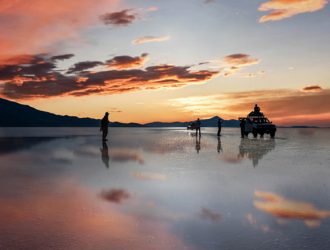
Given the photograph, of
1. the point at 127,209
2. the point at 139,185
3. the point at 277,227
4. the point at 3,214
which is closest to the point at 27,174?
the point at 139,185

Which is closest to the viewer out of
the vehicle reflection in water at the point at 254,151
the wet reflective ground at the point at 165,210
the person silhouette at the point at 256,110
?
the wet reflective ground at the point at 165,210

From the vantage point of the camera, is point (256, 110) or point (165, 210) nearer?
point (165, 210)

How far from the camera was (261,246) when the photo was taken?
4.64 m

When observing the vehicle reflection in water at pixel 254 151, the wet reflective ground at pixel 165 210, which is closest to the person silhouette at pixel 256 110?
the vehicle reflection in water at pixel 254 151

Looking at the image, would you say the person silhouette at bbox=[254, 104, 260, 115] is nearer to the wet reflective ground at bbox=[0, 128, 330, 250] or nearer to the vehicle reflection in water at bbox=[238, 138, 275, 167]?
the vehicle reflection in water at bbox=[238, 138, 275, 167]

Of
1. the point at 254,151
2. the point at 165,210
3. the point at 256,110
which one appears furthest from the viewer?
the point at 256,110

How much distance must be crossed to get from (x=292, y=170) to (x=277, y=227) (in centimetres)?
737

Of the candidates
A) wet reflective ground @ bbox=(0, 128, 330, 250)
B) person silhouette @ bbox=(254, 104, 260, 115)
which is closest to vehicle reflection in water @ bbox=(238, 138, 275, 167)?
wet reflective ground @ bbox=(0, 128, 330, 250)

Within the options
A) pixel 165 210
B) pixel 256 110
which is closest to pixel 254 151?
pixel 165 210

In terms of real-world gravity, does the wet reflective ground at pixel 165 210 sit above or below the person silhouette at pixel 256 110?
below

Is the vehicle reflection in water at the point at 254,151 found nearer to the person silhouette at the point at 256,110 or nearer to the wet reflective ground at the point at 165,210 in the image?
the wet reflective ground at the point at 165,210

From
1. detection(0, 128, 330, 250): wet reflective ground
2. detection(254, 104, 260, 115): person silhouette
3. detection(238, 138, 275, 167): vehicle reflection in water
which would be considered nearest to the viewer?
detection(0, 128, 330, 250): wet reflective ground

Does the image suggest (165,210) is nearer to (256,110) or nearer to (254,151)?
(254,151)

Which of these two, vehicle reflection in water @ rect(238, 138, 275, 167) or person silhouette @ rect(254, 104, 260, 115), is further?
person silhouette @ rect(254, 104, 260, 115)
